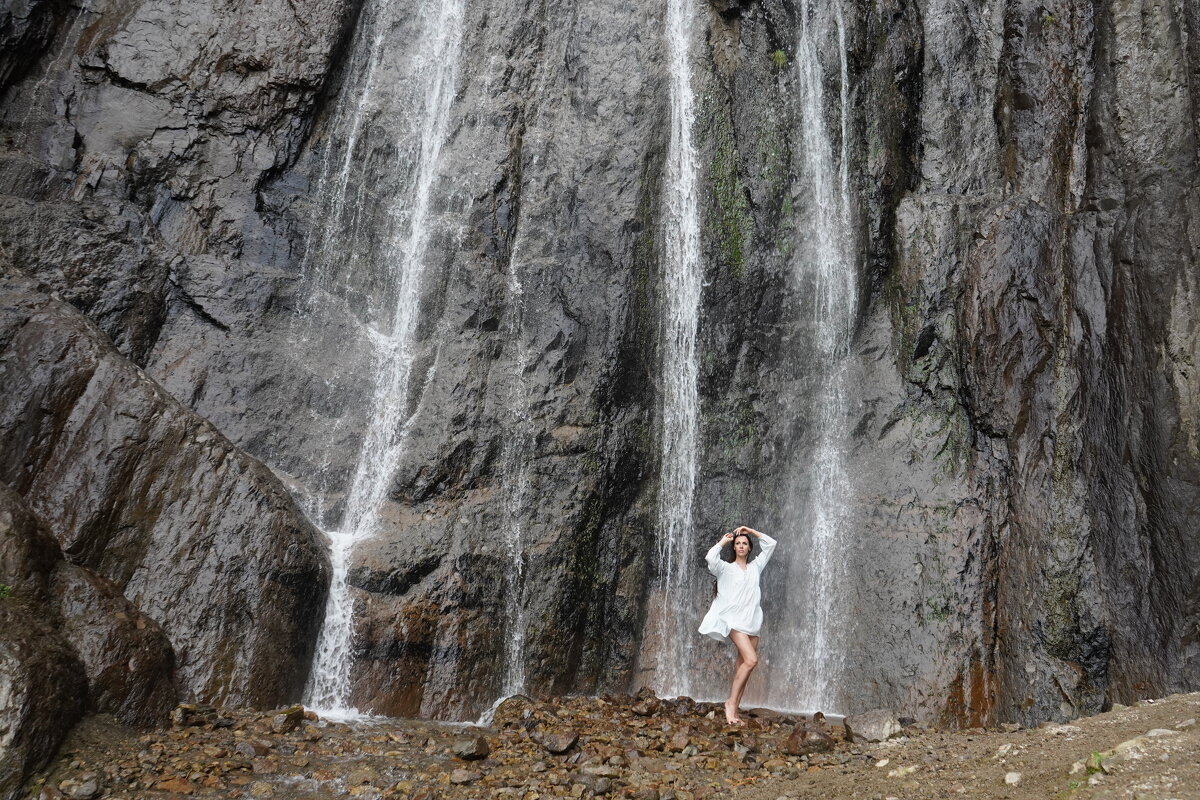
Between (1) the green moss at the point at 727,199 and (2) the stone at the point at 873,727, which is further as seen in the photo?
(1) the green moss at the point at 727,199

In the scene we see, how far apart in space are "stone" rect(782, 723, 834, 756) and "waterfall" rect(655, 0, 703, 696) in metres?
3.43

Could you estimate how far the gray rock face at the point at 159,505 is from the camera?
7.89 metres

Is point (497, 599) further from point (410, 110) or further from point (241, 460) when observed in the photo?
point (410, 110)

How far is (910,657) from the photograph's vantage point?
9867mm

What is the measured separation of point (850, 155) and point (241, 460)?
9.51m

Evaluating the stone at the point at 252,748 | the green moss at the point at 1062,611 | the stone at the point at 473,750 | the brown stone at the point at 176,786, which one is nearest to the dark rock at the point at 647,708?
the stone at the point at 473,750

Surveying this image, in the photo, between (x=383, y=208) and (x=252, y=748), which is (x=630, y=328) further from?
(x=252, y=748)

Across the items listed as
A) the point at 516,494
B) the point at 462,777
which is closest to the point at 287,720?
the point at 462,777

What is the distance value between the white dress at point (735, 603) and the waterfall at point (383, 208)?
13.2 feet

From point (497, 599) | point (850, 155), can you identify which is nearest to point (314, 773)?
point (497, 599)

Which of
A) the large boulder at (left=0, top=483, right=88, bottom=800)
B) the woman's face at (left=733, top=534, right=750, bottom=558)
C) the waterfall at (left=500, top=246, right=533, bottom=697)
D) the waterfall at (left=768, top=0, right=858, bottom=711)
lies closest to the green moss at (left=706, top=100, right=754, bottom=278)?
the waterfall at (left=768, top=0, right=858, bottom=711)

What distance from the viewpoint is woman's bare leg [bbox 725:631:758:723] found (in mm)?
8133

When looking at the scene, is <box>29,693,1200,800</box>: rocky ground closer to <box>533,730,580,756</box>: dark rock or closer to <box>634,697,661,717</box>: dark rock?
<box>533,730,580,756</box>: dark rock

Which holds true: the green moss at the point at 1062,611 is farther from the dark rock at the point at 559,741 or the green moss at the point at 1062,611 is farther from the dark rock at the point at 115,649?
the dark rock at the point at 115,649
